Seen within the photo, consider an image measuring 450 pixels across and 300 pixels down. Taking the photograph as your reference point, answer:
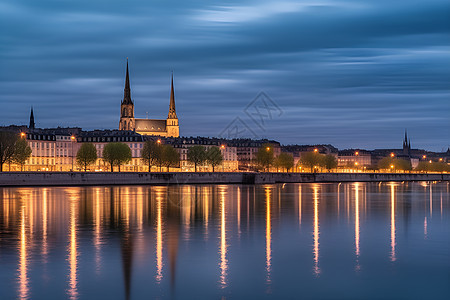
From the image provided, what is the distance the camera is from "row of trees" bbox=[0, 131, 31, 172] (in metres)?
91.6

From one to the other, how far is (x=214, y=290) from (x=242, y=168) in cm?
16959

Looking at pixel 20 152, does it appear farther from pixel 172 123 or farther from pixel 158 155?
pixel 172 123

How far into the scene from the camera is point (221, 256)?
20938 mm

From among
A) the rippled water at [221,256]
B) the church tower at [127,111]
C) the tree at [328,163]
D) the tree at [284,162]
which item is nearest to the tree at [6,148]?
the rippled water at [221,256]

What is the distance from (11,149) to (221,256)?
77.4m

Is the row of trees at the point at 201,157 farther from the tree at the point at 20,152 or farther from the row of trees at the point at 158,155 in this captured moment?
the tree at the point at 20,152

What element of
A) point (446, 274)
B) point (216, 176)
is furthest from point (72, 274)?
point (216, 176)

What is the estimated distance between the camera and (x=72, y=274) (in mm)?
17719

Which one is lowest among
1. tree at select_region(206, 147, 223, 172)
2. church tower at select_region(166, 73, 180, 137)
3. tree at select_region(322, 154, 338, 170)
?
tree at select_region(322, 154, 338, 170)

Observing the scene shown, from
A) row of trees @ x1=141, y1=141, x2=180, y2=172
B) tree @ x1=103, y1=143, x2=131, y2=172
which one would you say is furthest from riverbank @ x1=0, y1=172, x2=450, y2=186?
row of trees @ x1=141, y1=141, x2=180, y2=172

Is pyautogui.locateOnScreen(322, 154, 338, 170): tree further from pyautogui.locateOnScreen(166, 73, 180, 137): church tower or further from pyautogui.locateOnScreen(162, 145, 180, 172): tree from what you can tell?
pyautogui.locateOnScreen(166, 73, 180, 137): church tower

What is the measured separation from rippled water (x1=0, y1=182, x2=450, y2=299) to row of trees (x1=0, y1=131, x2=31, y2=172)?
5862 cm

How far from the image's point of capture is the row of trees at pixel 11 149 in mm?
91562

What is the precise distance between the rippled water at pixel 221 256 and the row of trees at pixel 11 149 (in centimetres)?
5862
